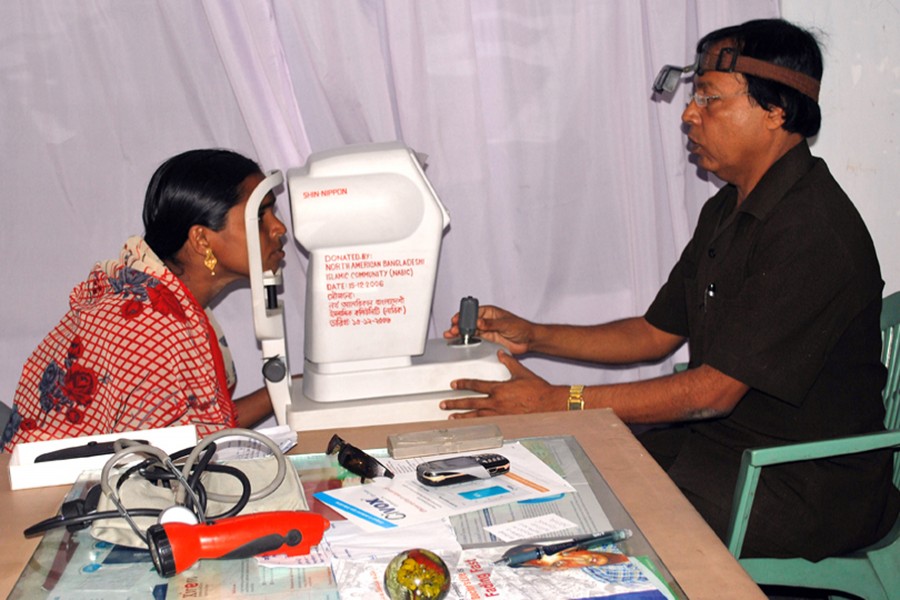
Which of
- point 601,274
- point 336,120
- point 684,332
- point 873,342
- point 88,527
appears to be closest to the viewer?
point 88,527

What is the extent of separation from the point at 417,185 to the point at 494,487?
65 centimetres

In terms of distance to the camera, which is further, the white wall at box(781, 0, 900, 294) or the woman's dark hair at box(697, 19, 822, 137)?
the white wall at box(781, 0, 900, 294)

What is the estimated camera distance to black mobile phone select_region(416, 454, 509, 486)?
1313 mm

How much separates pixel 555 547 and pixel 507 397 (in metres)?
0.74

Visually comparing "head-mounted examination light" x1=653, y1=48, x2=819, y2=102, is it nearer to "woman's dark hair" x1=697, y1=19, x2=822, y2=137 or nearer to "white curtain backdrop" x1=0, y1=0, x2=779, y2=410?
"woman's dark hair" x1=697, y1=19, x2=822, y2=137

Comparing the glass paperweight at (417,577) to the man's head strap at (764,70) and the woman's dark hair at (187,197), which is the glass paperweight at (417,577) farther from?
the man's head strap at (764,70)

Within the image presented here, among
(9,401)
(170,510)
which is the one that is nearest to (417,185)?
(170,510)

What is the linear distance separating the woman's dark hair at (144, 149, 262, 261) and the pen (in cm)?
112

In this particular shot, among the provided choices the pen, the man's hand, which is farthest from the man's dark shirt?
the pen

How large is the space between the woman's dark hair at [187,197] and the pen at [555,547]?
1.12 metres

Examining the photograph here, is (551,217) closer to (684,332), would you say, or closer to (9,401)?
(684,332)

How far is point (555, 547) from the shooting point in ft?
3.61

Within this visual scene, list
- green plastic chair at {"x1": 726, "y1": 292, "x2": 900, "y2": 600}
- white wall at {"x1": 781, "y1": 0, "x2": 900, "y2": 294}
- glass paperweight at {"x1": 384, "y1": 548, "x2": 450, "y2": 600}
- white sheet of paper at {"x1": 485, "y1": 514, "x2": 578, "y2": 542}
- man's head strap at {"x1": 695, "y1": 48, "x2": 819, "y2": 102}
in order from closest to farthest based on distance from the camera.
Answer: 1. glass paperweight at {"x1": 384, "y1": 548, "x2": 450, "y2": 600}
2. white sheet of paper at {"x1": 485, "y1": 514, "x2": 578, "y2": 542}
3. green plastic chair at {"x1": 726, "y1": 292, "x2": 900, "y2": 600}
4. man's head strap at {"x1": 695, "y1": 48, "x2": 819, "y2": 102}
5. white wall at {"x1": 781, "y1": 0, "x2": 900, "y2": 294}

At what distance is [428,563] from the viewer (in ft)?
3.29
